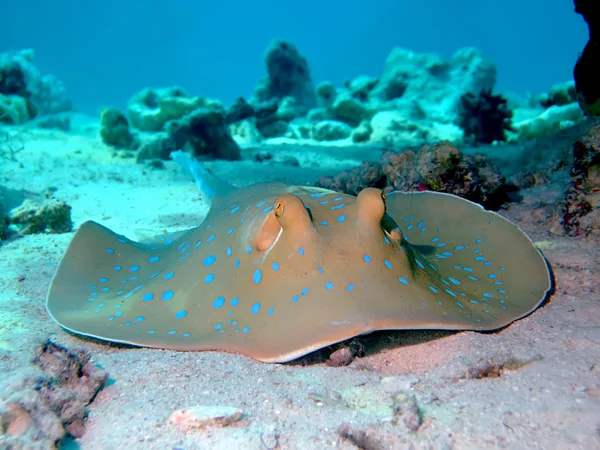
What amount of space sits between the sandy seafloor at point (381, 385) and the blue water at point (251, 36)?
98430 mm

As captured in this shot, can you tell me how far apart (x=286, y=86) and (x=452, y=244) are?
17441 mm

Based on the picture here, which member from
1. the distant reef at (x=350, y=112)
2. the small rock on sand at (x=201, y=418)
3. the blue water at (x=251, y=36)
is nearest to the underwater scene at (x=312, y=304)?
the small rock on sand at (x=201, y=418)

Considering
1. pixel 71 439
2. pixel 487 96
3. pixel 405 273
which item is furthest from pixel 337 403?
pixel 487 96

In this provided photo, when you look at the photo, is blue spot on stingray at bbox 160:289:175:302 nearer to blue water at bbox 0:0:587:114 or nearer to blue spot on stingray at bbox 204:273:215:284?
blue spot on stingray at bbox 204:273:215:284

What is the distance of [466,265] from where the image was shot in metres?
3.54

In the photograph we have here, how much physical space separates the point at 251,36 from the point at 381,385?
174 meters

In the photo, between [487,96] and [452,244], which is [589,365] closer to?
[452,244]

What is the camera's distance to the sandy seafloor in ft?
5.90

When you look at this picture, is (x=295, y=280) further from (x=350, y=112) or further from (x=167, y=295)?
(x=350, y=112)

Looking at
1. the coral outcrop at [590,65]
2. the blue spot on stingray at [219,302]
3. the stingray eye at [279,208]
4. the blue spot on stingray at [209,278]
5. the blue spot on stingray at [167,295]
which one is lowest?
the blue spot on stingray at [167,295]

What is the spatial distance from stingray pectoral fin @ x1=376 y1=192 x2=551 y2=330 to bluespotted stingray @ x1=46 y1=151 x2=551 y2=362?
1cm

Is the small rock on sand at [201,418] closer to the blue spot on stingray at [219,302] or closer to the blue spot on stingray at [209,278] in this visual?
the blue spot on stingray at [219,302]

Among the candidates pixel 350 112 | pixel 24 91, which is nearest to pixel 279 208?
pixel 350 112

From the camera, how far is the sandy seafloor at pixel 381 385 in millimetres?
1798
